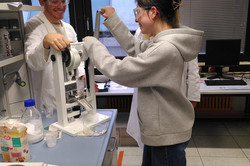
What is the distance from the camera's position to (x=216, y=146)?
111 inches

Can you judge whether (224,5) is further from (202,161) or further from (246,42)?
(202,161)

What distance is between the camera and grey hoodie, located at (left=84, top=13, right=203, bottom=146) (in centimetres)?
105

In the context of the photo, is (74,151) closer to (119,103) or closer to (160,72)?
(160,72)

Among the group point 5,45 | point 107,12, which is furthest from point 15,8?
point 107,12

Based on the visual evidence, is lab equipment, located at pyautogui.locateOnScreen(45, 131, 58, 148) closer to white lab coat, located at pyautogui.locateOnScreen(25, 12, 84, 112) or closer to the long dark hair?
white lab coat, located at pyautogui.locateOnScreen(25, 12, 84, 112)

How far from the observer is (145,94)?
1.16 m

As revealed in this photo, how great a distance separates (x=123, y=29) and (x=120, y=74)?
464 millimetres

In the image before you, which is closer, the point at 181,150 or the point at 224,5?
the point at 181,150

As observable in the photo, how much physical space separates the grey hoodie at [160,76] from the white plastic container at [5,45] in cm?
52

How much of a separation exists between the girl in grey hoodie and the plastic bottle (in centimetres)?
37

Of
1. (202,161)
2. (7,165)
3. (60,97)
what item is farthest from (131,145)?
(7,165)

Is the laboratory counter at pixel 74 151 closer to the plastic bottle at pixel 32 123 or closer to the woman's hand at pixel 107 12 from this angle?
the plastic bottle at pixel 32 123

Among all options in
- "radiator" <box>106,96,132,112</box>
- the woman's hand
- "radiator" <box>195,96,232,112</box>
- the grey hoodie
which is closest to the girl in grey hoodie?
the grey hoodie

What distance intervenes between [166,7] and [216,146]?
225 centimetres
